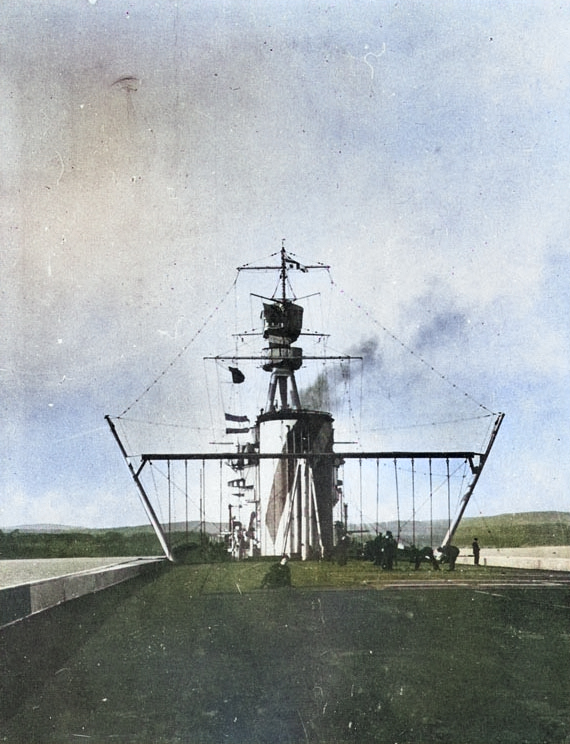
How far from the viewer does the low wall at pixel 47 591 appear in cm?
1016

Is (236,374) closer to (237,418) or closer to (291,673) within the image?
(237,418)

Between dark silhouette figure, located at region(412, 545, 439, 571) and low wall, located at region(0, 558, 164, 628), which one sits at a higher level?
low wall, located at region(0, 558, 164, 628)

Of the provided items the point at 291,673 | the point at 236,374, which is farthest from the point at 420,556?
the point at 291,673

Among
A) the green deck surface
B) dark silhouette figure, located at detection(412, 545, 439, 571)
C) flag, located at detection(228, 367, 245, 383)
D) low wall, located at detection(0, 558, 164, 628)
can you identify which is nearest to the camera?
the green deck surface

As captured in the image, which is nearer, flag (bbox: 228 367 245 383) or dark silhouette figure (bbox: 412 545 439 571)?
dark silhouette figure (bbox: 412 545 439 571)

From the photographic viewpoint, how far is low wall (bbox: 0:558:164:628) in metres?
10.2

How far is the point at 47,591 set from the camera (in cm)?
1281

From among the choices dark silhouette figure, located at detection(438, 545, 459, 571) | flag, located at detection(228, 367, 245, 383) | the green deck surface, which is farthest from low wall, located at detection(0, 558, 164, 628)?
flag, located at detection(228, 367, 245, 383)

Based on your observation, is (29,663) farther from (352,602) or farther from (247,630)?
(352,602)

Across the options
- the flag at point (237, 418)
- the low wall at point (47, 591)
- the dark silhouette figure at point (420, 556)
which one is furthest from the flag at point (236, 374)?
the low wall at point (47, 591)

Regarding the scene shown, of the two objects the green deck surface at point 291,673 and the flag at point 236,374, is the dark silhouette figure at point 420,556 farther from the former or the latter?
the flag at point 236,374

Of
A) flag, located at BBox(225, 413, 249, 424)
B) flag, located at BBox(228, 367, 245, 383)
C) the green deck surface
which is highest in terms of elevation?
flag, located at BBox(228, 367, 245, 383)

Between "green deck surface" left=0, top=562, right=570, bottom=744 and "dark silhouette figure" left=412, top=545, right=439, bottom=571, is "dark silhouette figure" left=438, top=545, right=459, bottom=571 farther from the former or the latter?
"green deck surface" left=0, top=562, right=570, bottom=744

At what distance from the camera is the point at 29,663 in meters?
9.39
